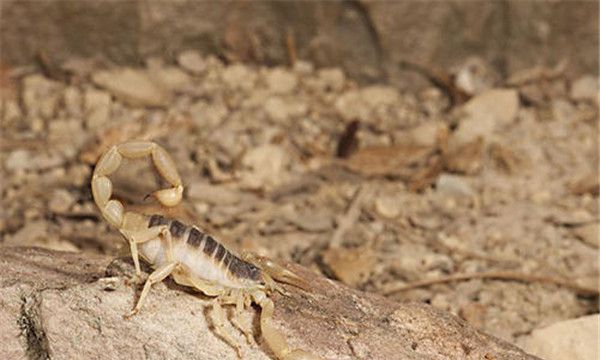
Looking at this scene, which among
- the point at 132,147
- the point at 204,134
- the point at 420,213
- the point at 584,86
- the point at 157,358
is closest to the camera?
the point at 157,358

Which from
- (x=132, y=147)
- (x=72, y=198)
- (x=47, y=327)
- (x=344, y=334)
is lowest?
(x=72, y=198)

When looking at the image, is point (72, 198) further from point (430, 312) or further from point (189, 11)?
point (430, 312)

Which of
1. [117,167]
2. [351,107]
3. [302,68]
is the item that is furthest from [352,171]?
[117,167]

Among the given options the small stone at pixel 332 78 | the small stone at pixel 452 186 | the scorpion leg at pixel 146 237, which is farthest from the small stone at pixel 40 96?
the scorpion leg at pixel 146 237

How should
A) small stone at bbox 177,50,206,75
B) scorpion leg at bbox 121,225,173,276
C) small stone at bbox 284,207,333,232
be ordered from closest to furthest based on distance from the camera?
scorpion leg at bbox 121,225,173,276 → small stone at bbox 284,207,333,232 → small stone at bbox 177,50,206,75

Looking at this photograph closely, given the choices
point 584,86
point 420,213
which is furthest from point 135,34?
point 584,86

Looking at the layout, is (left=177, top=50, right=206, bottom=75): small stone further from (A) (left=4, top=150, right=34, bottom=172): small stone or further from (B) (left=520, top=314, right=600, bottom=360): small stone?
(B) (left=520, top=314, right=600, bottom=360): small stone

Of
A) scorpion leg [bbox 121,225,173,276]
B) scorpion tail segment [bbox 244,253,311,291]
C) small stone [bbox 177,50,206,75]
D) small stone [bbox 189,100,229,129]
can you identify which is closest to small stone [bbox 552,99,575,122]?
small stone [bbox 189,100,229,129]

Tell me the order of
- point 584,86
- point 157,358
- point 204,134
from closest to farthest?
point 157,358
point 204,134
point 584,86
